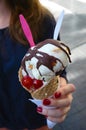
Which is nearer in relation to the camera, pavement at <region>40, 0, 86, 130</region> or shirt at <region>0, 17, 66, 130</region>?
shirt at <region>0, 17, 66, 130</region>

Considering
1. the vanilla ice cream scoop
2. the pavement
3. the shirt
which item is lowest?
the pavement

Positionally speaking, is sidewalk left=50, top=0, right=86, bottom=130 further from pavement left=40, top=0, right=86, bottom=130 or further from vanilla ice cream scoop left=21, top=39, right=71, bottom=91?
vanilla ice cream scoop left=21, top=39, right=71, bottom=91

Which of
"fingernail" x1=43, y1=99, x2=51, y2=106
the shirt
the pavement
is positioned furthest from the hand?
the pavement

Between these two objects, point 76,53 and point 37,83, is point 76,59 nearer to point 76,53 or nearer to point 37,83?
point 76,53

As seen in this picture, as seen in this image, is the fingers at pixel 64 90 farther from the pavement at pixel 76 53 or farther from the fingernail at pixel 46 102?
the pavement at pixel 76 53

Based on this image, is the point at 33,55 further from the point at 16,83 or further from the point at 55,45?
the point at 16,83

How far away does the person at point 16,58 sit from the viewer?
914mm

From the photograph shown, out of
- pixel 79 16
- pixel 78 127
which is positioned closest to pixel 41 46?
pixel 78 127

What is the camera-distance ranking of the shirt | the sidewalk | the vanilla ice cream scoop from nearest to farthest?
1. the vanilla ice cream scoop
2. the shirt
3. the sidewalk

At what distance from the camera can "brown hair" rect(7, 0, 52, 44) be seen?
0.94 metres

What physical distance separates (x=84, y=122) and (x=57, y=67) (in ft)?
5.17

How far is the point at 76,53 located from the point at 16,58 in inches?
87.8

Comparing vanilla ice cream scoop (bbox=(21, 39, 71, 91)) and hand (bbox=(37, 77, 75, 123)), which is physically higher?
vanilla ice cream scoop (bbox=(21, 39, 71, 91))

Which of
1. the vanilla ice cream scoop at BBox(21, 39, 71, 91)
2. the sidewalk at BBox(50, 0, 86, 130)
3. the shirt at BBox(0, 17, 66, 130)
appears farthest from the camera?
the sidewalk at BBox(50, 0, 86, 130)
